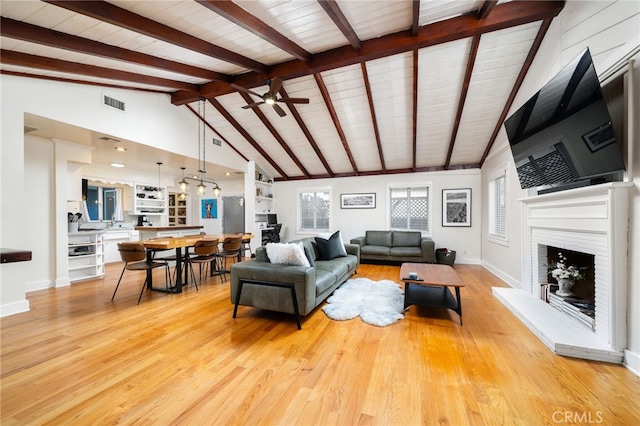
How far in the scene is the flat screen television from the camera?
1945 millimetres

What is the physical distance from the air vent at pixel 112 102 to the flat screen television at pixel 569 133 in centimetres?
577

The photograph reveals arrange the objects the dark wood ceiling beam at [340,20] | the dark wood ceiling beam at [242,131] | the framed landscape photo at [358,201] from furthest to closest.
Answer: the framed landscape photo at [358,201] < the dark wood ceiling beam at [242,131] < the dark wood ceiling beam at [340,20]

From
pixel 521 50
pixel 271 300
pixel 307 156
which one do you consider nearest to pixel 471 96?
pixel 521 50

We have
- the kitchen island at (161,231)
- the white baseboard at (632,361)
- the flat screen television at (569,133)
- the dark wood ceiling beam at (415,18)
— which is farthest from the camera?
the kitchen island at (161,231)

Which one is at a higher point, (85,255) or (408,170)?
(408,170)

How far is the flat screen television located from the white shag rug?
2.34 m

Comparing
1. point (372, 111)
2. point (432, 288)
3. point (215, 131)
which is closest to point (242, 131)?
point (215, 131)

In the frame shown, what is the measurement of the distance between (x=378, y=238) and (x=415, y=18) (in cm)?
477

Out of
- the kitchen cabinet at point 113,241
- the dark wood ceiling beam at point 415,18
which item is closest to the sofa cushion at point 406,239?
the dark wood ceiling beam at point 415,18

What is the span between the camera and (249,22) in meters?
2.56

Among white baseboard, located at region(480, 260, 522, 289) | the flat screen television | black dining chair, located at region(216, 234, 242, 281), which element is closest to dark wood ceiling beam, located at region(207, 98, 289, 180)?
black dining chair, located at region(216, 234, 242, 281)

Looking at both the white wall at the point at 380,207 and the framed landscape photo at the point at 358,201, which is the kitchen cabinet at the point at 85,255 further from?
the framed landscape photo at the point at 358,201

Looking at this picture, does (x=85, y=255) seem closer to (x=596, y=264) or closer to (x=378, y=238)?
(x=378, y=238)

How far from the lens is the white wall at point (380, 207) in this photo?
613 centimetres
